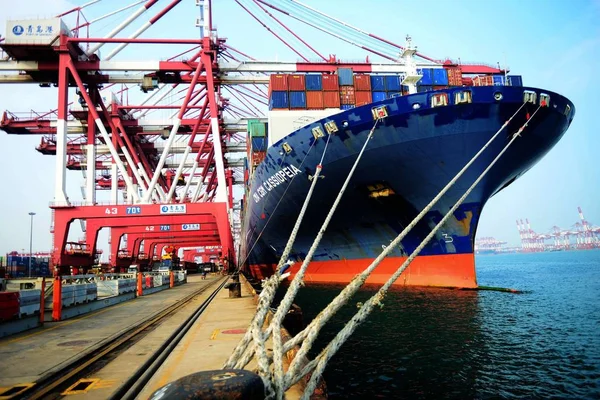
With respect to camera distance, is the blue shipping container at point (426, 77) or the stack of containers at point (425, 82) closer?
the stack of containers at point (425, 82)

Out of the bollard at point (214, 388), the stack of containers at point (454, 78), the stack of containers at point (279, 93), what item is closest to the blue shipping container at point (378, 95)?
the stack of containers at point (454, 78)

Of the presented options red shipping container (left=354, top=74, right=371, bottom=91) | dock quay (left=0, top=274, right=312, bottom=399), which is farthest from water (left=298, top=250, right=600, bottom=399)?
red shipping container (left=354, top=74, right=371, bottom=91)

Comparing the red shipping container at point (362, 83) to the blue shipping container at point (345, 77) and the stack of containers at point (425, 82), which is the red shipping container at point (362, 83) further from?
the stack of containers at point (425, 82)

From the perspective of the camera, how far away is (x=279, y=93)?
2192 centimetres

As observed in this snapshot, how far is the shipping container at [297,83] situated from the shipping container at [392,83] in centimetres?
473

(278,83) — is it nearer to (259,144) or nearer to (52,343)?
(259,144)

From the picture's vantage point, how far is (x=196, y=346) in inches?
286

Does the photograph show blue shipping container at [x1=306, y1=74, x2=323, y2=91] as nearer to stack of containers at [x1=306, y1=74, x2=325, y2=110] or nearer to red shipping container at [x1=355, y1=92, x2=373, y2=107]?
stack of containers at [x1=306, y1=74, x2=325, y2=110]

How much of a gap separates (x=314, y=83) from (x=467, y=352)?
Result: 17.1 meters

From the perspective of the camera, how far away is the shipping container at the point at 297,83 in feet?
72.6

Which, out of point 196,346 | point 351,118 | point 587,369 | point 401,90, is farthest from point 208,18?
point 587,369

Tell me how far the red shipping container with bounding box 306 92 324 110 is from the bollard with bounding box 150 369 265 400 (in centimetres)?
2003

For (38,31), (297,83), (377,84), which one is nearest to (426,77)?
(377,84)

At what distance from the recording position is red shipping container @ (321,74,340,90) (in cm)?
2217
